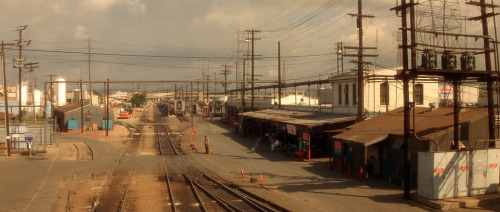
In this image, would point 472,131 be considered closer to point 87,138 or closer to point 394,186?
point 394,186

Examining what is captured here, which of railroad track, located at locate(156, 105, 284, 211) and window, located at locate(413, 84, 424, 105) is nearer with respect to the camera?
railroad track, located at locate(156, 105, 284, 211)

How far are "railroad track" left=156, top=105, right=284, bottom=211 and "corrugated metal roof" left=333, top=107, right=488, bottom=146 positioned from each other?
19.6 ft

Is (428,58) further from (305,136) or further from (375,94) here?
(375,94)

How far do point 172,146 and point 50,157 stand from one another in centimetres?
982

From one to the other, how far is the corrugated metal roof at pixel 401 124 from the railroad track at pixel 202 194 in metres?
5.98

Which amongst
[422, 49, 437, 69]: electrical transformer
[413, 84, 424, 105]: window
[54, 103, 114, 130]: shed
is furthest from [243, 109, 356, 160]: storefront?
[54, 103, 114, 130]: shed

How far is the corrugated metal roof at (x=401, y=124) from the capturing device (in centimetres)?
1764

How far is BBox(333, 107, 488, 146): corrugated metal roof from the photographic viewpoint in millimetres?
17641

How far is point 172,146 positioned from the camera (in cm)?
3581

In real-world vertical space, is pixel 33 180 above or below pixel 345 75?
below

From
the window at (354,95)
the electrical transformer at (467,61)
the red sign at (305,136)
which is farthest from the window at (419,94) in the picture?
the electrical transformer at (467,61)

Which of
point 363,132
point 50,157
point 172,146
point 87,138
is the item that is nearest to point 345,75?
point 363,132

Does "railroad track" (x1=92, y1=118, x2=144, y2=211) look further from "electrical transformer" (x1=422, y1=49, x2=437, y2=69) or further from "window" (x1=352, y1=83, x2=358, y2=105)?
"window" (x1=352, y1=83, x2=358, y2=105)

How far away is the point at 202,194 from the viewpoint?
16859 millimetres
